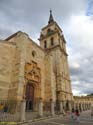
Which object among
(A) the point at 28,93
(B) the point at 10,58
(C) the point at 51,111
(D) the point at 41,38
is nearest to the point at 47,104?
(C) the point at 51,111

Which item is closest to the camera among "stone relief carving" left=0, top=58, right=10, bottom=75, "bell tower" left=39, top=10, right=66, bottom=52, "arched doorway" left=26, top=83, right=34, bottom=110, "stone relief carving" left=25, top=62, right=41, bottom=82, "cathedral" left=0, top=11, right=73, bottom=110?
"cathedral" left=0, top=11, right=73, bottom=110

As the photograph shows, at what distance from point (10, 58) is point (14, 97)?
530 cm

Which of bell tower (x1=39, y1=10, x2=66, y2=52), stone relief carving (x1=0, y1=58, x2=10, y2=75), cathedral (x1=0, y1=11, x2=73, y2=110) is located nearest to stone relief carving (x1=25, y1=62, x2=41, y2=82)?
cathedral (x1=0, y1=11, x2=73, y2=110)

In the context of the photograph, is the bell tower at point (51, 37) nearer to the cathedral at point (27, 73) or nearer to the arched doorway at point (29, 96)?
the cathedral at point (27, 73)

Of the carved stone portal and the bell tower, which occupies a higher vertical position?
the bell tower

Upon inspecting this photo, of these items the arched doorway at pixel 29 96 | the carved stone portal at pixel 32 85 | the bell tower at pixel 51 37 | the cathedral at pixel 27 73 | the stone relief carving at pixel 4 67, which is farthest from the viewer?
the bell tower at pixel 51 37

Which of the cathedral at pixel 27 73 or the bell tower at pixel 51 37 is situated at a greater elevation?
the bell tower at pixel 51 37

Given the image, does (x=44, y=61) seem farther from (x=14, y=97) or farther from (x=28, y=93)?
(x=14, y=97)

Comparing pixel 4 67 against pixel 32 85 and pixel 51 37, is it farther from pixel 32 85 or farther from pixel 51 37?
pixel 51 37

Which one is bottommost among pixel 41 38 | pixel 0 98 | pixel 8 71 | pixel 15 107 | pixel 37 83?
pixel 15 107

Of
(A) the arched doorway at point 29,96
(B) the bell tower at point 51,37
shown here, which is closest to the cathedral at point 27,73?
(A) the arched doorway at point 29,96

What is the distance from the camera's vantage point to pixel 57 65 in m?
26.4

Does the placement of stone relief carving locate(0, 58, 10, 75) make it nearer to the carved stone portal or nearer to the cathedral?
the cathedral

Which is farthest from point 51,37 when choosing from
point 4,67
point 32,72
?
point 4,67
